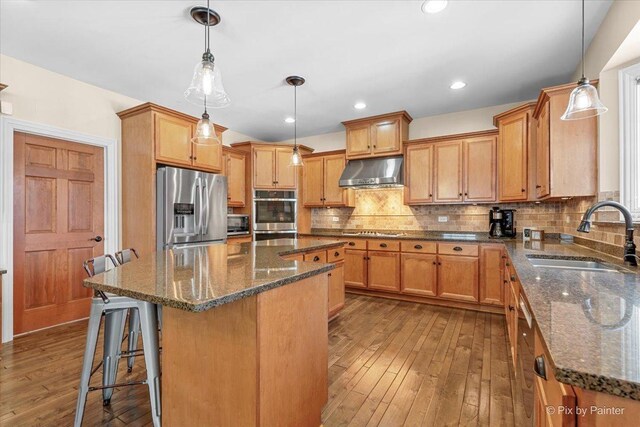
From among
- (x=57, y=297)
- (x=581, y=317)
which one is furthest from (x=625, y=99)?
(x=57, y=297)

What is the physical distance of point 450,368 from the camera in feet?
7.40

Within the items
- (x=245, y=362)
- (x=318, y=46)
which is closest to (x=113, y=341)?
(x=245, y=362)

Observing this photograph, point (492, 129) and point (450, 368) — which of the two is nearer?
point (450, 368)

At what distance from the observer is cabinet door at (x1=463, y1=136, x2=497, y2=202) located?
149 inches

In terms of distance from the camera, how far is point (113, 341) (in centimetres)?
175

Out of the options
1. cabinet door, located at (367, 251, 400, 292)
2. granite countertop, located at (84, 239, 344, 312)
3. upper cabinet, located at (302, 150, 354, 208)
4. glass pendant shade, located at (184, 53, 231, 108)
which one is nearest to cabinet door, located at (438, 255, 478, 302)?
cabinet door, located at (367, 251, 400, 292)

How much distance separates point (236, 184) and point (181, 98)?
1.46m

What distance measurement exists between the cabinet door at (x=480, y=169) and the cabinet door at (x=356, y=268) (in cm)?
162

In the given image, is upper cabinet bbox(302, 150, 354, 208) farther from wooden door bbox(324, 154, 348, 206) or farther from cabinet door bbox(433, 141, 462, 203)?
cabinet door bbox(433, 141, 462, 203)

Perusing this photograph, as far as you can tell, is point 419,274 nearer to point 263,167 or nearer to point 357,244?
point 357,244

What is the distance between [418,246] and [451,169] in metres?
1.15

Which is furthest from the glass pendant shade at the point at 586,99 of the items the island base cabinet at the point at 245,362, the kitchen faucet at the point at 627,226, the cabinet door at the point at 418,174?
the cabinet door at the point at 418,174

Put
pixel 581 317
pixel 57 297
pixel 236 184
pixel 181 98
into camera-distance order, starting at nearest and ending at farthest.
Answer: pixel 581 317 < pixel 57 297 < pixel 181 98 < pixel 236 184

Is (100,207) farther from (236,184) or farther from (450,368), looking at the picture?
(450,368)
